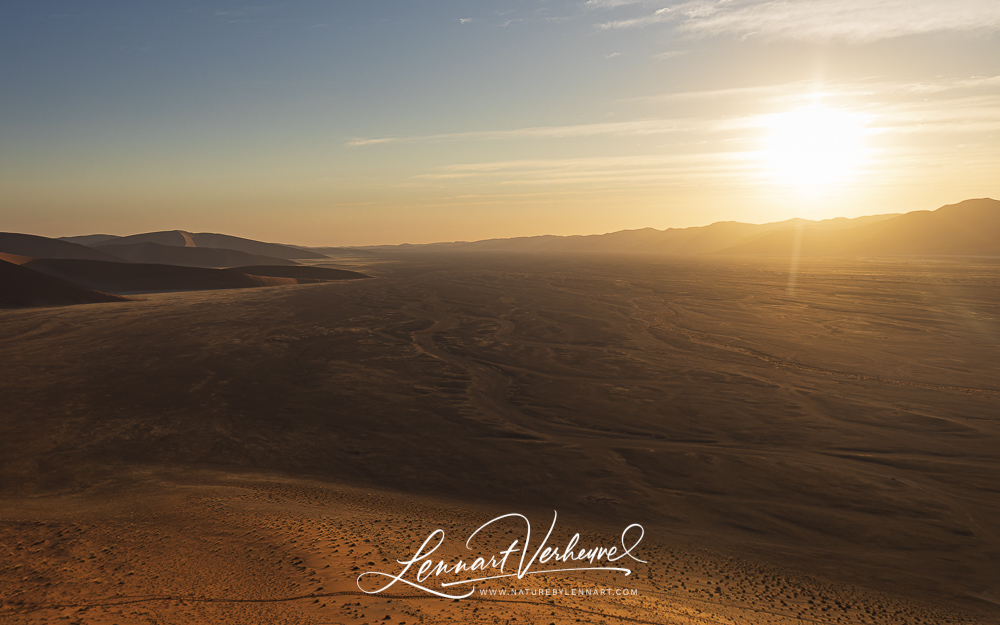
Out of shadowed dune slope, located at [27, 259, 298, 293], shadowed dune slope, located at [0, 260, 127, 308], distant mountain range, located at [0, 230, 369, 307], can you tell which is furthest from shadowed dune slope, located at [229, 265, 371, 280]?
shadowed dune slope, located at [0, 260, 127, 308]

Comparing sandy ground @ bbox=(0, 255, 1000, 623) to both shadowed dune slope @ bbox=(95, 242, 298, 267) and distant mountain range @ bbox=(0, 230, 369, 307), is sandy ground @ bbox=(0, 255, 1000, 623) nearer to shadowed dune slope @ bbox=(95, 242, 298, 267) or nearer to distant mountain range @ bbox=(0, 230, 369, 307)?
distant mountain range @ bbox=(0, 230, 369, 307)

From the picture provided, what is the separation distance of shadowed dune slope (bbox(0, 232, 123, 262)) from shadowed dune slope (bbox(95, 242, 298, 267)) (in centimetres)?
914

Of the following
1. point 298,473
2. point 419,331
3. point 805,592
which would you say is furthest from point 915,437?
point 419,331

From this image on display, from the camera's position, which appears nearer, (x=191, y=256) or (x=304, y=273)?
(x=304, y=273)

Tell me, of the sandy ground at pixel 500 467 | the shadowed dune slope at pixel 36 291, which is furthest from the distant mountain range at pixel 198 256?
the sandy ground at pixel 500 467

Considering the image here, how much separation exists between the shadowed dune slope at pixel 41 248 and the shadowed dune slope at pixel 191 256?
9.14m

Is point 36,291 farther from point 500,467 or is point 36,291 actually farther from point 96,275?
point 500,467

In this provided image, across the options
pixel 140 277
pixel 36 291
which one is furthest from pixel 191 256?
pixel 36 291

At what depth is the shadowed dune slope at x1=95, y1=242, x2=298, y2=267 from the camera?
124m

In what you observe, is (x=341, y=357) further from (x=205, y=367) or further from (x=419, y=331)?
(x=419, y=331)

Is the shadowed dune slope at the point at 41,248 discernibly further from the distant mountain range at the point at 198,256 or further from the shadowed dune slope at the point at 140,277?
the shadowed dune slope at the point at 140,277

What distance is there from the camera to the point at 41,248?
383 ft

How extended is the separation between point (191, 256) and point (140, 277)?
221 ft

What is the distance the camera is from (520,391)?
18.4m
